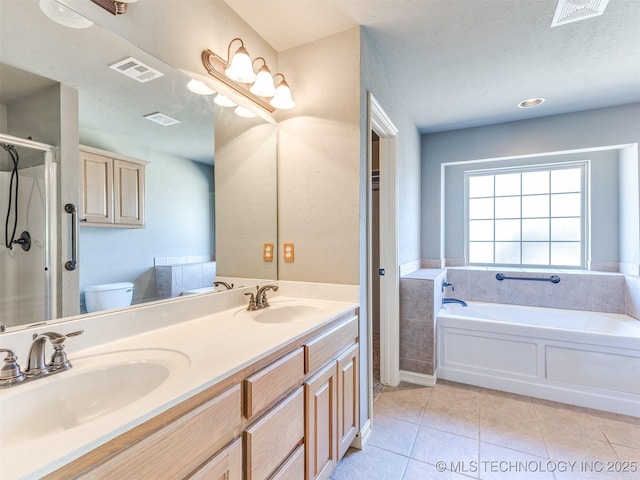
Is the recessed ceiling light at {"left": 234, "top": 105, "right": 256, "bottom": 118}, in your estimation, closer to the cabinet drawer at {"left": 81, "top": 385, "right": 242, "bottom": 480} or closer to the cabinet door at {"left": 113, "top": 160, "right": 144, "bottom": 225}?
the cabinet door at {"left": 113, "top": 160, "right": 144, "bottom": 225}

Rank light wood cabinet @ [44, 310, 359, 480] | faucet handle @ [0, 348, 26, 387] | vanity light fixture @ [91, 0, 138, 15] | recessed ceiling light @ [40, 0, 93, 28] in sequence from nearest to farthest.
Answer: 1. light wood cabinet @ [44, 310, 359, 480]
2. faucet handle @ [0, 348, 26, 387]
3. recessed ceiling light @ [40, 0, 93, 28]
4. vanity light fixture @ [91, 0, 138, 15]

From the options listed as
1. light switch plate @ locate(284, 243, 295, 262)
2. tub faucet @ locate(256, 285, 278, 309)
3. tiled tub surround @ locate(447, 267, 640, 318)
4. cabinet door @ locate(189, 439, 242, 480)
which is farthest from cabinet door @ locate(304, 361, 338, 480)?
tiled tub surround @ locate(447, 267, 640, 318)

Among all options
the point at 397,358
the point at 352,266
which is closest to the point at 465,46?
the point at 352,266

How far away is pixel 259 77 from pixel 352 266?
1182 mm

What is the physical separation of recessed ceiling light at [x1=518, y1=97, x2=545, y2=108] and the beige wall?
1852mm

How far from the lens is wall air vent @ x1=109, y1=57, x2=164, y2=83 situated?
117 centimetres

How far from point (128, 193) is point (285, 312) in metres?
0.96

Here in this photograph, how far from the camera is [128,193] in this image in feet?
3.92

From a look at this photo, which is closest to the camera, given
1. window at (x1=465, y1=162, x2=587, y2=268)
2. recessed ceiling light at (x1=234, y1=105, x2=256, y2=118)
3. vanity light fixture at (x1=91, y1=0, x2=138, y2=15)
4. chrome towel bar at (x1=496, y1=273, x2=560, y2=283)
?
vanity light fixture at (x1=91, y1=0, x2=138, y2=15)

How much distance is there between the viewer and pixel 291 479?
1141mm

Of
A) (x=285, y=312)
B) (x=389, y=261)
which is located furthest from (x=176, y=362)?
(x=389, y=261)

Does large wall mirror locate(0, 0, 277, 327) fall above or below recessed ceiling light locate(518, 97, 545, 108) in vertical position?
below

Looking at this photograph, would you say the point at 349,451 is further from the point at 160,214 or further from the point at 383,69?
the point at 383,69

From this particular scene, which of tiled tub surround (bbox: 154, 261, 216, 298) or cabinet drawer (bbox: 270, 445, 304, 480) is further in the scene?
tiled tub surround (bbox: 154, 261, 216, 298)
